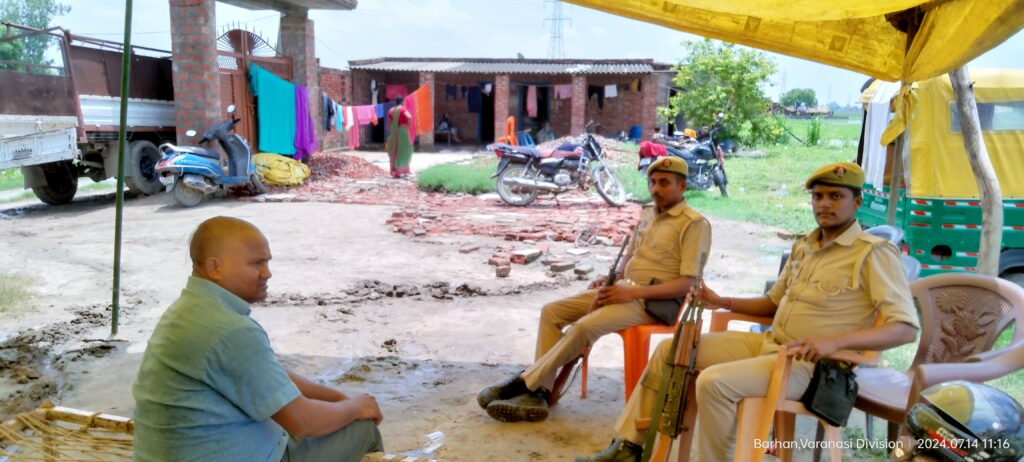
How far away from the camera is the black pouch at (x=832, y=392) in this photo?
258 centimetres

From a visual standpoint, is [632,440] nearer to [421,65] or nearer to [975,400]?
[975,400]

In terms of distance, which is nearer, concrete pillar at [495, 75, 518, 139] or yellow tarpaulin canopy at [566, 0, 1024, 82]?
yellow tarpaulin canopy at [566, 0, 1024, 82]

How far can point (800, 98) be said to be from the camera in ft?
172

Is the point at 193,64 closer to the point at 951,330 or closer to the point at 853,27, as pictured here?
the point at 853,27

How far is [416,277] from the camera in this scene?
6.93 m

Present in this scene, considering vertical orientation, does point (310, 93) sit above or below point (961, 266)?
above

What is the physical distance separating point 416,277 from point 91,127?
24.5 feet

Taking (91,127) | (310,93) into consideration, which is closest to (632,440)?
(91,127)

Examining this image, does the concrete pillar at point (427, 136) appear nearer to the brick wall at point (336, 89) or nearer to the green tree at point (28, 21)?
the brick wall at point (336, 89)

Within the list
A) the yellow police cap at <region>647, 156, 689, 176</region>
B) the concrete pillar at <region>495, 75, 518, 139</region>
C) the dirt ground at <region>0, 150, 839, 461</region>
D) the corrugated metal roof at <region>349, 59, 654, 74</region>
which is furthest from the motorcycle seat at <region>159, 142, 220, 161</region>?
the concrete pillar at <region>495, 75, 518, 139</region>

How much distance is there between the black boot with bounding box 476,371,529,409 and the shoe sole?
2.7 inches

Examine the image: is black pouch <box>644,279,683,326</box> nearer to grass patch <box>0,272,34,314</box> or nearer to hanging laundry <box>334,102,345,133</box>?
grass patch <box>0,272,34,314</box>

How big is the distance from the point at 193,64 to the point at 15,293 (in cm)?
684

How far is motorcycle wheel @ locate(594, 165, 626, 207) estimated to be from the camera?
11.2m
